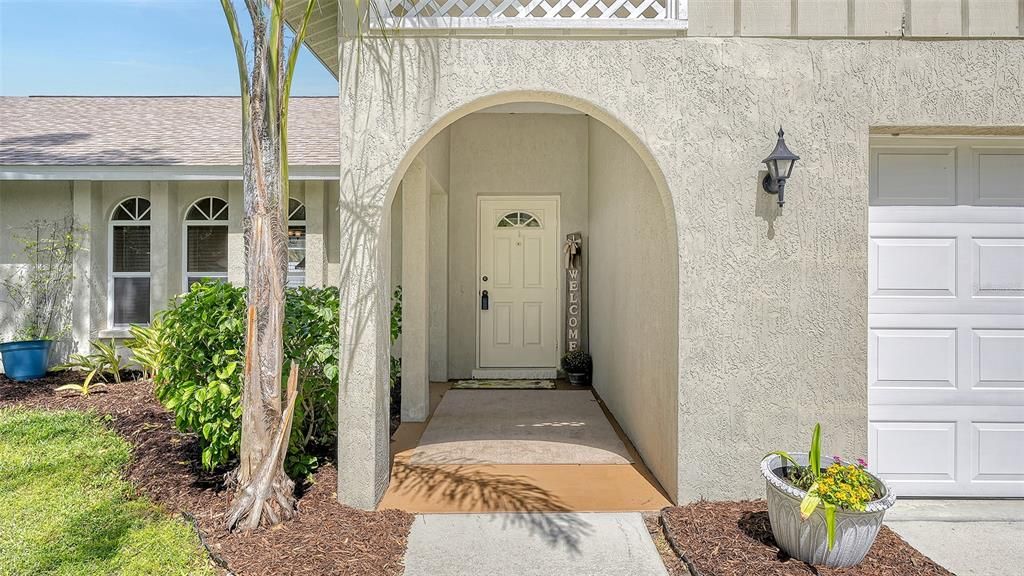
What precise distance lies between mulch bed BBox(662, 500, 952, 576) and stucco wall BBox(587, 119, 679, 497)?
1.29 feet

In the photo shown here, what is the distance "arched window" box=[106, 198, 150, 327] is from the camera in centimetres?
799

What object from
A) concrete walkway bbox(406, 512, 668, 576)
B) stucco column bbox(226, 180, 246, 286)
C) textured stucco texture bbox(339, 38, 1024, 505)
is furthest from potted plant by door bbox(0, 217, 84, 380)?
concrete walkway bbox(406, 512, 668, 576)

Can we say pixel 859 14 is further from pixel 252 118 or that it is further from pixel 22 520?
pixel 22 520

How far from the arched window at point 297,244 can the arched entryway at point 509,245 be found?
1.31 meters

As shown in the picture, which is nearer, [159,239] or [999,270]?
[999,270]

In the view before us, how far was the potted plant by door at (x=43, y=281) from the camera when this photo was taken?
758cm

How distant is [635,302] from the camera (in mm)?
5180

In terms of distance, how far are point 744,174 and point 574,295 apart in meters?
4.88

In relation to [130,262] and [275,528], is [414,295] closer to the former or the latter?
[275,528]

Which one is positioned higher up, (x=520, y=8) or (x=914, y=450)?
(x=520, y=8)

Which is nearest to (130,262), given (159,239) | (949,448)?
(159,239)

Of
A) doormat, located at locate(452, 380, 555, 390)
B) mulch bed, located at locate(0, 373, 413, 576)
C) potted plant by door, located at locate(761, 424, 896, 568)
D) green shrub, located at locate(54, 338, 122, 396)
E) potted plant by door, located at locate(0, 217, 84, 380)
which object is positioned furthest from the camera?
doormat, located at locate(452, 380, 555, 390)

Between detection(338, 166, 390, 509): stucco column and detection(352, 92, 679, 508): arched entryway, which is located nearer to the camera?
detection(338, 166, 390, 509): stucco column

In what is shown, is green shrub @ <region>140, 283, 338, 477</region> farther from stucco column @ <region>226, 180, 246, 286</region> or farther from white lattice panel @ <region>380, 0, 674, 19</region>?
stucco column @ <region>226, 180, 246, 286</region>
